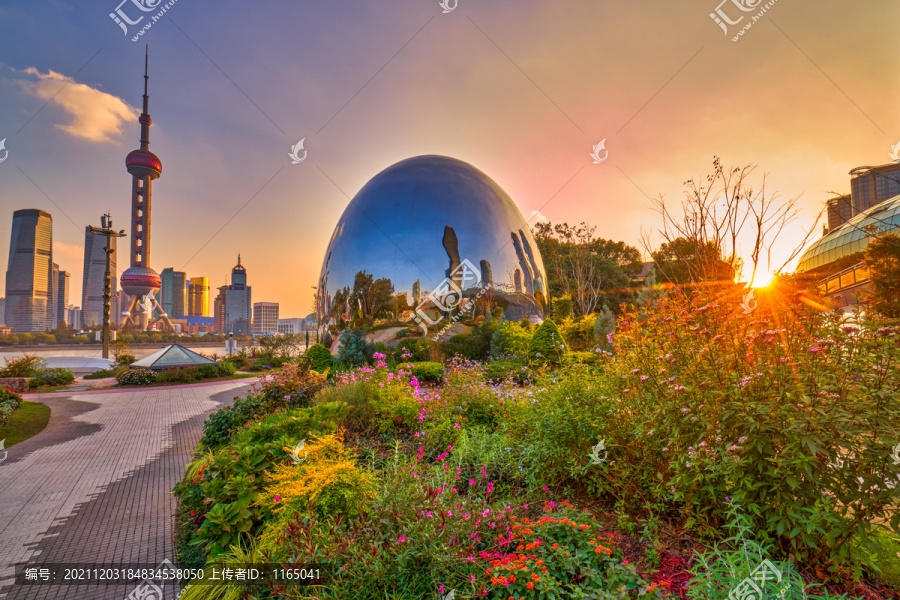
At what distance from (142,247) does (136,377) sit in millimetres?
117035

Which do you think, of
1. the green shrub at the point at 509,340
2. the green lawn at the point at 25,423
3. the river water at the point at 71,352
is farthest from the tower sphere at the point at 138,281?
the green shrub at the point at 509,340

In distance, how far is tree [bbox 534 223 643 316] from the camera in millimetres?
31000

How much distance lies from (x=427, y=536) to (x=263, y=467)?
2.62 meters

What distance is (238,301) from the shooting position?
243 feet

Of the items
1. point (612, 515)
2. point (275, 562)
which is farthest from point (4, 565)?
point (612, 515)

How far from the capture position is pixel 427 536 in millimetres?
2879

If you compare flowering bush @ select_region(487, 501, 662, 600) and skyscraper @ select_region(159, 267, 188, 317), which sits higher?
skyscraper @ select_region(159, 267, 188, 317)

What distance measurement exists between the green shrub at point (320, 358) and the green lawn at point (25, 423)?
6777 mm

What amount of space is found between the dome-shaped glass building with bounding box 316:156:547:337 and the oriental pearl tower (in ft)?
326

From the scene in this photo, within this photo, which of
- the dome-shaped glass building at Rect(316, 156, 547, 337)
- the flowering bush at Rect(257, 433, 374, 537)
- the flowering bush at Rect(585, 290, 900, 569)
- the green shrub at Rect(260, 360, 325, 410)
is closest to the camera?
the flowering bush at Rect(585, 290, 900, 569)

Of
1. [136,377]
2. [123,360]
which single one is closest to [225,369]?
[136,377]

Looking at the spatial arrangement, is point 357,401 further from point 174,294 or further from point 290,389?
point 174,294

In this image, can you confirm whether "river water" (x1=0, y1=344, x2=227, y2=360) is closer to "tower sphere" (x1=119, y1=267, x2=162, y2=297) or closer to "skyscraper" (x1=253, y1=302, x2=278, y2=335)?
"tower sphere" (x1=119, y1=267, x2=162, y2=297)

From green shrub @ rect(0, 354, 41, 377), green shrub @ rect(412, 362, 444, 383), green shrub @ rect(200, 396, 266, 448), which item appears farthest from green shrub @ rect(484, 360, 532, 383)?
green shrub @ rect(0, 354, 41, 377)
